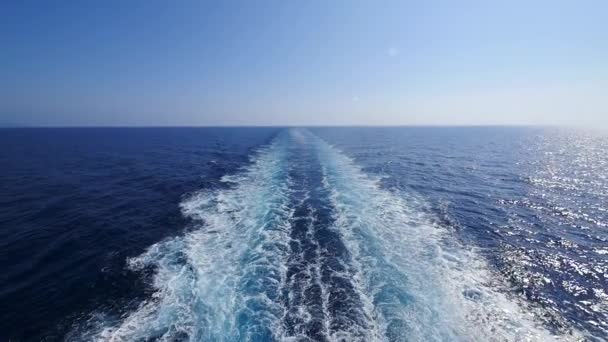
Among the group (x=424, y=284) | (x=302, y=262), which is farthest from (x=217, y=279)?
(x=424, y=284)

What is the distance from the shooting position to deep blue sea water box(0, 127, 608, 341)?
10.8 metres

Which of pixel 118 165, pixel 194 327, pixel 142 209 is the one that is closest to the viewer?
pixel 194 327

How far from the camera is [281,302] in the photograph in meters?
12.0

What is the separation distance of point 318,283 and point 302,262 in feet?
7.11

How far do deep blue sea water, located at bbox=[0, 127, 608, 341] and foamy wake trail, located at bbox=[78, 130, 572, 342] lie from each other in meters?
0.08

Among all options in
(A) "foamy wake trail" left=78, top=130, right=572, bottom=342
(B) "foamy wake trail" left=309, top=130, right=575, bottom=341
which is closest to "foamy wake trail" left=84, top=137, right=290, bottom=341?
(A) "foamy wake trail" left=78, top=130, right=572, bottom=342

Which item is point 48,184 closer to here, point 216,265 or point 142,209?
point 142,209

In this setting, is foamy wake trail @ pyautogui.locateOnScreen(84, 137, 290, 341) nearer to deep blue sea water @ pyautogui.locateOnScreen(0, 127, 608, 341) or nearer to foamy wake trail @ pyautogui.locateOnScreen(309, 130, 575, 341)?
deep blue sea water @ pyautogui.locateOnScreen(0, 127, 608, 341)

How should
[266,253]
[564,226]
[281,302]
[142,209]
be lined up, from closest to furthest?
1. [281,302]
2. [266,253]
3. [564,226]
4. [142,209]

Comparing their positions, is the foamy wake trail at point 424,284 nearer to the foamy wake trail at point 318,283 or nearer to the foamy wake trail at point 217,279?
the foamy wake trail at point 318,283

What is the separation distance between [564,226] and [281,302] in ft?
76.0

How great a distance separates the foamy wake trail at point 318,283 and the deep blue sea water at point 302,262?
0.26 ft

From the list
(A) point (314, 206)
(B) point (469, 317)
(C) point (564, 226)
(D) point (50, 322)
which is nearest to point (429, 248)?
(B) point (469, 317)

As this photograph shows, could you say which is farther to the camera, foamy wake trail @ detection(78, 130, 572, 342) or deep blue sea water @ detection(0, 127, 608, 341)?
deep blue sea water @ detection(0, 127, 608, 341)
